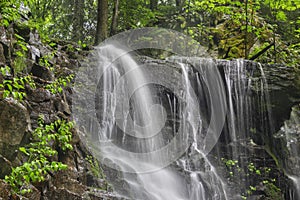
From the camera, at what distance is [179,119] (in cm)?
866

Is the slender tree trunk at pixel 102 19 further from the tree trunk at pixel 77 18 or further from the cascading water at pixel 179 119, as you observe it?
the tree trunk at pixel 77 18

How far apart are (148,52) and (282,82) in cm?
480

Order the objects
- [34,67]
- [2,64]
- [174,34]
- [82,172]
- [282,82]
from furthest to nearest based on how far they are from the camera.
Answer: [174,34] → [282,82] → [34,67] → [82,172] → [2,64]

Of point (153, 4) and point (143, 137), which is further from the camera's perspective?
point (153, 4)

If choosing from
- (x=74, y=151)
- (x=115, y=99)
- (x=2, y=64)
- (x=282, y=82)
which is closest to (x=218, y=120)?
(x=282, y=82)

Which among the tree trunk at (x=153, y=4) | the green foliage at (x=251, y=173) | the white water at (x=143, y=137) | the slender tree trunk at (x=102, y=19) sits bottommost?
the green foliage at (x=251, y=173)

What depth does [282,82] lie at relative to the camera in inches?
352

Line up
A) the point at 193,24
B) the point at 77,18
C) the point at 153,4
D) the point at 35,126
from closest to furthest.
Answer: the point at 35,126 → the point at 77,18 → the point at 193,24 → the point at 153,4

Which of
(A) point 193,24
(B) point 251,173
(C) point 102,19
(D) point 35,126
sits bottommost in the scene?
(B) point 251,173

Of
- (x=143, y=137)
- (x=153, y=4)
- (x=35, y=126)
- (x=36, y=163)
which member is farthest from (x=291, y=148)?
(x=153, y=4)

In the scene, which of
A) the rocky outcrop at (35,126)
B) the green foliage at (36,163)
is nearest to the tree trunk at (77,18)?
the rocky outcrop at (35,126)

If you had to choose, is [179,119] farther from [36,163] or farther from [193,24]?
[193,24]

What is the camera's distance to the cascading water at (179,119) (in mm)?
7492

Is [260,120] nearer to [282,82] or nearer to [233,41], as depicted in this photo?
[282,82]
